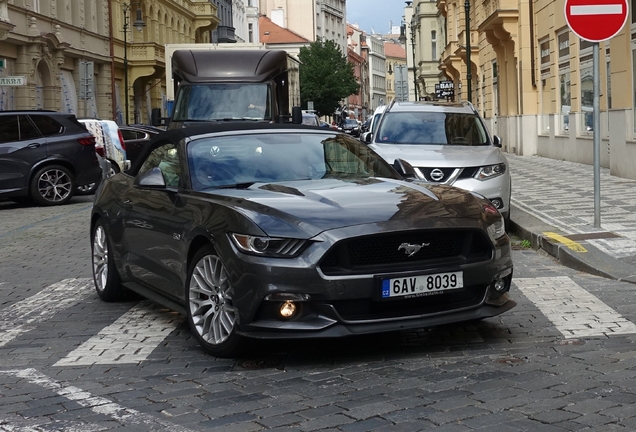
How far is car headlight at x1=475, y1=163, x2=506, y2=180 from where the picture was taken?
12.7 m

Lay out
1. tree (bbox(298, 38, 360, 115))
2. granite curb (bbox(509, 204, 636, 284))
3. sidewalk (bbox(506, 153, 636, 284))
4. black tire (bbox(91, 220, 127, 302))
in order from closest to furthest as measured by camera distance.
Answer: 1. black tire (bbox(91, 220, 127, 302))
2. granite curb (bbox(509, 204, 636, 284))
3. sidewalk (bbox(506, 153, 636, 284))
4. tree (bbox(298, 38, 360, 115))

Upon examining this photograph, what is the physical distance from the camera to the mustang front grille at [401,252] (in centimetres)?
587

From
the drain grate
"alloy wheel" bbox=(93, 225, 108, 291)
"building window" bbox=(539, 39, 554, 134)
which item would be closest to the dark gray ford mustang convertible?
"alloy wheel" bbox=(93, 225, 108, 291)

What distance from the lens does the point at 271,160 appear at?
723 cm

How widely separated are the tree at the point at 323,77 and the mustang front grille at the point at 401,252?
3957 inches

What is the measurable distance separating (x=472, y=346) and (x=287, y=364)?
44.6 inches

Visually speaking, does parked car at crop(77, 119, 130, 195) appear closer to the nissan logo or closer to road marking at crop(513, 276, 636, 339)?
the nissan logo

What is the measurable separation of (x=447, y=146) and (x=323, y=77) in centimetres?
9390

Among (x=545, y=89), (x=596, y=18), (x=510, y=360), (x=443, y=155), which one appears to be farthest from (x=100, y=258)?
(x=545, y=89)

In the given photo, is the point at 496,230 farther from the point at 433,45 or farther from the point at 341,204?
the point at 433,45

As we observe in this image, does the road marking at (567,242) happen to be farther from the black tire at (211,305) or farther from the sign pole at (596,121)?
the black tire at (211,305)

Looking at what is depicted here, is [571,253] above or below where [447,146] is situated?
below

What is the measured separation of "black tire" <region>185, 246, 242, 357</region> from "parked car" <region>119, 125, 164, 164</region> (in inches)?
824

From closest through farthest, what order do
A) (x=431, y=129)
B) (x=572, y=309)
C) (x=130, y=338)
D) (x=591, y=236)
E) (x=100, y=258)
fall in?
(x=130, y=338) < (x=572, y=309) < (x=100, y=258) < (x=591, y=236) < (x=431, y=129)
